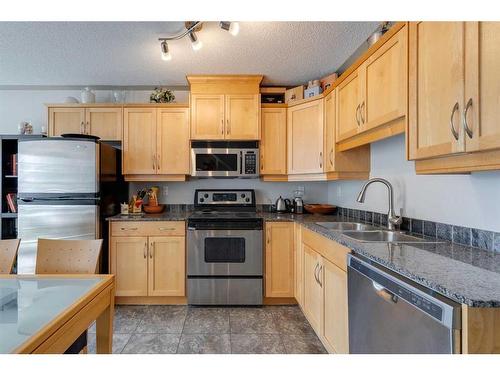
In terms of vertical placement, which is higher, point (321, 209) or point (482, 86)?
point (482, 86)

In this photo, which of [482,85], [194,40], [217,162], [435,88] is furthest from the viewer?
[217,162]

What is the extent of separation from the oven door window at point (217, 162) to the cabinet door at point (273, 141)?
1.04ft

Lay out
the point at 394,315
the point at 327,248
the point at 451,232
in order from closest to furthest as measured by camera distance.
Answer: the point at 394,315 < the point at 451,232 < the point at 327,248

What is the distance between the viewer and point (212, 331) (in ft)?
7.21

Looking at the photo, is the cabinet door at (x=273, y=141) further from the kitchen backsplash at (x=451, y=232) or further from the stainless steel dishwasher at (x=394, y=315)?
the stainless steel dishwasher at (x=394, y=315)

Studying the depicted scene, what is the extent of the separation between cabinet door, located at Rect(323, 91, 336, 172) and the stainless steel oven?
36.2 inches

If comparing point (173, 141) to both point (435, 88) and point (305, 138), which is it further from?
point (435, 88)

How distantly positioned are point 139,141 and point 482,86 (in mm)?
2898

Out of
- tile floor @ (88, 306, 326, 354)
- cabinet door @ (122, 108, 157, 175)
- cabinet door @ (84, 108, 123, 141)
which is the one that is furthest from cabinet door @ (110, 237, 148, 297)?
cabinet door @ (84, 108, 123, 141)

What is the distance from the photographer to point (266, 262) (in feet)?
8.77

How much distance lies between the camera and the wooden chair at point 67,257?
63.9 inches

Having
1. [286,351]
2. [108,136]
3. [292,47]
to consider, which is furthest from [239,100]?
[286,351]

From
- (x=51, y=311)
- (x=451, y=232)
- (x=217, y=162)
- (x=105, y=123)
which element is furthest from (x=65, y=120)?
(x=451, y=232)
